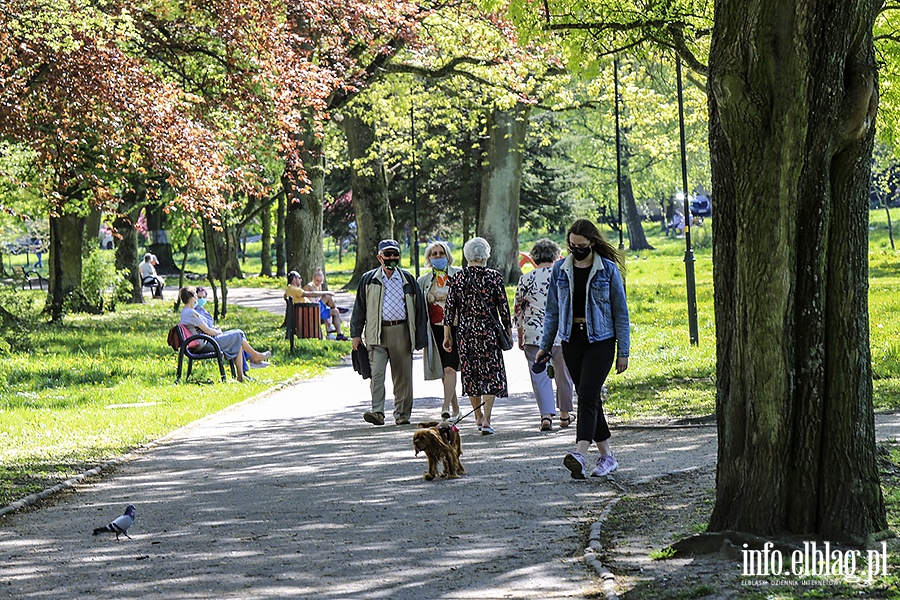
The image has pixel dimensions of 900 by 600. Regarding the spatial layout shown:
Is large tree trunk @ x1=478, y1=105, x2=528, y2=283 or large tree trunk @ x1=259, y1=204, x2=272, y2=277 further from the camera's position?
large tree trunk @ x1=259, y1=204, x2=272, y2=277

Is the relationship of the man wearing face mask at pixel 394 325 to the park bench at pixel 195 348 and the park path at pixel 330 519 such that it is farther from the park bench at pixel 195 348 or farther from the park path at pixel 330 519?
the park bench at pixel 195 348

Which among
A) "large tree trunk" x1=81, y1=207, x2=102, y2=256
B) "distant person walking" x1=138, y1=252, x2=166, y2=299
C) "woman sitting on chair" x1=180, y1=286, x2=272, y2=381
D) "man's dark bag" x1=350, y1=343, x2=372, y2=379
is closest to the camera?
"man's dark bag" x1=350, y1=343, x2=372, y2=379

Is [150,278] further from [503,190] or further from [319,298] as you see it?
[319,298]

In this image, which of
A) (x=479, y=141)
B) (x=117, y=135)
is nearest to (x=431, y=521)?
(x=117, y=135)

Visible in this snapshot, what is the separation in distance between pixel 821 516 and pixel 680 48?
7647mm

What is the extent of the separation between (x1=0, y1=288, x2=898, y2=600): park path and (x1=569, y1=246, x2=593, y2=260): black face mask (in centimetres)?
160

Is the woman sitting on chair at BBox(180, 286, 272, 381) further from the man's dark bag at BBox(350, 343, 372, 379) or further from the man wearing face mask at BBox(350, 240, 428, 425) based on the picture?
the man wearing face mask at BBox(350, 240, 428, 425)

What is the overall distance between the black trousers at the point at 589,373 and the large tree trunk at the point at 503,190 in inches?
1172

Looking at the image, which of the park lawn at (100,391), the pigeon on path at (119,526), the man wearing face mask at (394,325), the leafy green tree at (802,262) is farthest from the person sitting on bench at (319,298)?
the leafy green tree at (802,262)

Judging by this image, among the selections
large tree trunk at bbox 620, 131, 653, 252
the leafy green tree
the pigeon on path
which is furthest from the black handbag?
large tree trunk at bbox 620, 131, 653, 252

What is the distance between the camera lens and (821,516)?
6.89 metres

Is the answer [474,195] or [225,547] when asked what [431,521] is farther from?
[474,195]

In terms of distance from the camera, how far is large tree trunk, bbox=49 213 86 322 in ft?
109

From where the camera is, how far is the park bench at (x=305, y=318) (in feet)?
80.0
